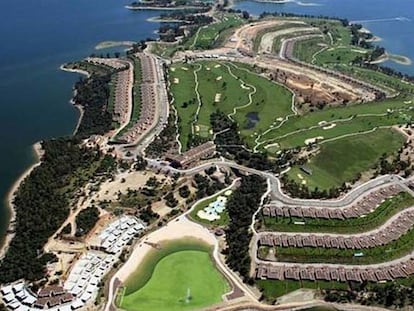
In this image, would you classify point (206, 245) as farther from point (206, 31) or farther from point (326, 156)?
point (206, 31)

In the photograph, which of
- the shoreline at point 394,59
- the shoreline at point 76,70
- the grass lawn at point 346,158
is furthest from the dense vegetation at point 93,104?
the shoreline at point 394,59

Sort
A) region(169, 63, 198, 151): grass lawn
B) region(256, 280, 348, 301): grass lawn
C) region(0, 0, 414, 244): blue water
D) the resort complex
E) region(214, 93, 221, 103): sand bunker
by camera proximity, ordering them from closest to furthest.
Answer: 1. region(256, 280, 348, 301): grass lawn
2. the resort complex
3. region(0, 0, 414, 244): blue water
4. region(169, 63, 198, 151): grass lawn
5. region(214, 93, 221, 103): sand bunker

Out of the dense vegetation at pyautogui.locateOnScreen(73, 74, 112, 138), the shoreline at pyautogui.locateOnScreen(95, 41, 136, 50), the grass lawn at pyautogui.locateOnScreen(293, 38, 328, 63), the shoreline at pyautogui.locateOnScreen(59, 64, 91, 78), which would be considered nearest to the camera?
the dense vegetation at pyautogui.locateOnScreen(73, 74, 112, 138)

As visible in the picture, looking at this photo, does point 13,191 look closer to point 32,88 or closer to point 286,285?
point 286,285

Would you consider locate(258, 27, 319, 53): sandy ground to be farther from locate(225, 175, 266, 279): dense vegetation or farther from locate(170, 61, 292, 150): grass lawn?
locate(225, 175, 266, 279): dense vegetation

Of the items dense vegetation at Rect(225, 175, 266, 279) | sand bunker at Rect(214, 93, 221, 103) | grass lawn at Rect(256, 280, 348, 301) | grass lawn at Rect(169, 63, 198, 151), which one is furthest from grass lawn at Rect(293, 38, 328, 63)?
grass lawn at Rect(256, 280, 348, 301)
